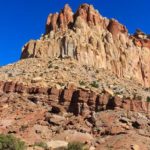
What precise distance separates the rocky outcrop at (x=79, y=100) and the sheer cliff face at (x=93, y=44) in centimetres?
2621

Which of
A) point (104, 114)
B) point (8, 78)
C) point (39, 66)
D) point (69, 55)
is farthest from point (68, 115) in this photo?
point (69, 55)

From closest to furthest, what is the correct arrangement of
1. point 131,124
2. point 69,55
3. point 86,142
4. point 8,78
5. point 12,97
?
point 86,142, point 131,124, point 12,97, point 8,78, point 69,55

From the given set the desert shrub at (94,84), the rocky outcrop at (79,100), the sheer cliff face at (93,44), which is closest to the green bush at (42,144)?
the rocky outcrop at (79,100)

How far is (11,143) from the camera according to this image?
50250 mm

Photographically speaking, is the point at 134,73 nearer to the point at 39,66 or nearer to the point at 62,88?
the point at 39,66

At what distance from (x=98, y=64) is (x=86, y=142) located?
44.8 meters

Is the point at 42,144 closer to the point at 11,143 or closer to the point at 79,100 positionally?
the point at 11,143

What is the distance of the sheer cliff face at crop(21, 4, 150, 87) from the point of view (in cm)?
9631

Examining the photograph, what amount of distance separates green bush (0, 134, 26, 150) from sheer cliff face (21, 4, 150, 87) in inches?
1710

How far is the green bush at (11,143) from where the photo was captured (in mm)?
50000

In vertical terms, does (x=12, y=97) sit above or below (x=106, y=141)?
above

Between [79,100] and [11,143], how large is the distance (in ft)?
51.4

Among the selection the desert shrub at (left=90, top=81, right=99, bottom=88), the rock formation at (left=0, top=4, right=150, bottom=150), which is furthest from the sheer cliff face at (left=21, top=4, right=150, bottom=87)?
the desert shrub at (left=90, top=81, right=99, bottom=88)

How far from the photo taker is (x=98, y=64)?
97.1m
